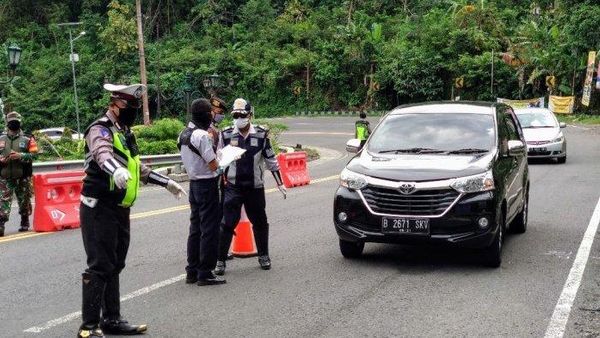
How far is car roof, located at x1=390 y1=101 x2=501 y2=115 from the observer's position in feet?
29.5

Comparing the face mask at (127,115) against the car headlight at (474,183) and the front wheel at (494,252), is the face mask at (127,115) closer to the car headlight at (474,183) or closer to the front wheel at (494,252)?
the car headlight at (474,183)

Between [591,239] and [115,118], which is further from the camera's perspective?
[591,239]

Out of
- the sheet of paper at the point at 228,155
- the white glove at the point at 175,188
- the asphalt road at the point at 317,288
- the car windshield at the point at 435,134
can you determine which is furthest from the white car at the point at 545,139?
the white glove at the point at 175,188

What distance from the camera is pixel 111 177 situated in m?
5.23

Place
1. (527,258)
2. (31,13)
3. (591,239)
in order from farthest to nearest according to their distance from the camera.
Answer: (31,13) < (591,239) < (527,258)

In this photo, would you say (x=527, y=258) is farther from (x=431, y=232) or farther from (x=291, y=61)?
(x=291, y=61)

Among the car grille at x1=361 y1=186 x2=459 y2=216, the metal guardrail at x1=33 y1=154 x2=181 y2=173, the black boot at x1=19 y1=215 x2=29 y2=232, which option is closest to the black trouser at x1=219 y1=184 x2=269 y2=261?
the car grille at x1=361 y1=186 x2=459 y2=216

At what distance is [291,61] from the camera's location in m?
55.5

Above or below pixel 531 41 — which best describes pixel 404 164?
below

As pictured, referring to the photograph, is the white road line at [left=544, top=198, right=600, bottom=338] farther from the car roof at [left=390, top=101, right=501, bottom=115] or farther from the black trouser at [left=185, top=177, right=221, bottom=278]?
the black trouser at [left=185, top=177, right=221, bottom=278]

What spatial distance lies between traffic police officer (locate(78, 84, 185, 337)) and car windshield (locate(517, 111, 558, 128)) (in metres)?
16.5

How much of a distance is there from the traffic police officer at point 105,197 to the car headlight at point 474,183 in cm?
343

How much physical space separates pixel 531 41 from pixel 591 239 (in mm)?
39790

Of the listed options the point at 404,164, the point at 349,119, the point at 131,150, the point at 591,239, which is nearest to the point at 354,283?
the point at 404,164
